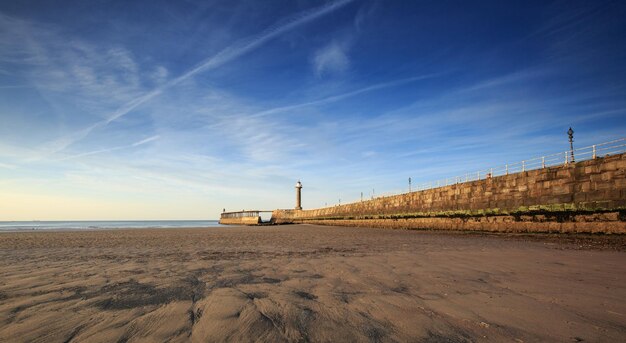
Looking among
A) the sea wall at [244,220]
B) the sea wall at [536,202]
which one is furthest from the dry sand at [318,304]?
the sea wall at [244,220]

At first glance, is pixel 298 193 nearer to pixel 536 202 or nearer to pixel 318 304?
pixel 536 202

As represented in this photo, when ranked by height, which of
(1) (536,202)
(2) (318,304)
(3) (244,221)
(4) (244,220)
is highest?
(1) (536,202)

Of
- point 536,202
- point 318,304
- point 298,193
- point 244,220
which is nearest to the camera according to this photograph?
point 318,304

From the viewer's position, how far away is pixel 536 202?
1383 cm

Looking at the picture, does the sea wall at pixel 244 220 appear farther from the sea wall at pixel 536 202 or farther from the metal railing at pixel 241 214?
the sea wall at pixel 536 202

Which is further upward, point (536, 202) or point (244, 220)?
point (536, 202)

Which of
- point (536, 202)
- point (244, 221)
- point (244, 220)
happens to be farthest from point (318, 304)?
point (244, 220)

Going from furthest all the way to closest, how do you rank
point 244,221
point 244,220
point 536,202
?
point 244,220
point 244,221
point 536,202

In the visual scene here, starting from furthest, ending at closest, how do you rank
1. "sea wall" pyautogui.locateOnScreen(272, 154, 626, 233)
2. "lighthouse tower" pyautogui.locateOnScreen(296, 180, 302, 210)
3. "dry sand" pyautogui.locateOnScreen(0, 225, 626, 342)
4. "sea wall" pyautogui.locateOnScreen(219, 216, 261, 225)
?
"lighthouse tower" pyautogui.locateOnScreen(296, 180, 302, 210) < "sea wall" pyautogui.locateOnScreen(219, 216, 261, 225) < "sea wall" pyautogui.locateOnScreen(272, 154, 626, 233) < "dry sand" pyautogui.locateOnScreen(0, 225, 626, 342)

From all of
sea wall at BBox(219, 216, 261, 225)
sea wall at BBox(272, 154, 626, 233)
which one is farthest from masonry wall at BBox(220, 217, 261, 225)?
sea wall at BBox(272, 154, 626, 233)

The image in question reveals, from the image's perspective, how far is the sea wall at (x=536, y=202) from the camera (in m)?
10.9

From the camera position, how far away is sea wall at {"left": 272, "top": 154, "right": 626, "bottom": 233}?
10.9 m

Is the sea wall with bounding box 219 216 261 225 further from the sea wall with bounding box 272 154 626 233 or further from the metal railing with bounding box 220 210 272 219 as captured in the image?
the sea wall with bounding box 272 154 626 233

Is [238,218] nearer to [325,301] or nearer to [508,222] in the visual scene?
[508,222]
